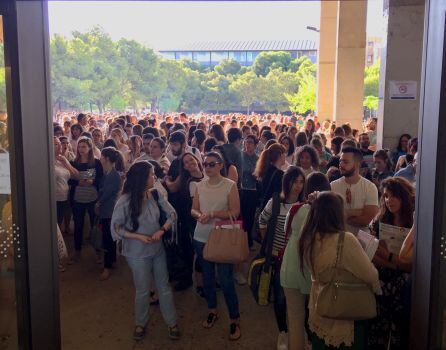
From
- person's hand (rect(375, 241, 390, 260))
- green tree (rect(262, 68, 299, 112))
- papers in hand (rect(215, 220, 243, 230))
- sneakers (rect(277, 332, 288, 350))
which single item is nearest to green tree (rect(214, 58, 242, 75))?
green tree (rect(262, 68, 299, 112))

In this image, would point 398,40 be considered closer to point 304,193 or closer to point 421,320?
point 304,193

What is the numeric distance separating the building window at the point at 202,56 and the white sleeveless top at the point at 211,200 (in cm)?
11450

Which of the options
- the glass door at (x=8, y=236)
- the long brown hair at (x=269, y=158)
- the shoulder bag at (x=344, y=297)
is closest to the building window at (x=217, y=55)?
the long brown hair at (x=269, y=158)

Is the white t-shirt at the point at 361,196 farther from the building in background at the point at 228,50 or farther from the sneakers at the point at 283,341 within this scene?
the building in background at the point at 228,50

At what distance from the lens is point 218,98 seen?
282ft

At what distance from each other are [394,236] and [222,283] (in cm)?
182

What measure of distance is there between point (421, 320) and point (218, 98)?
276ft

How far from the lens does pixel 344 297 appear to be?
142 inches

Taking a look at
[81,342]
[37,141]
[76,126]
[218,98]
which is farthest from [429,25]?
[218,98]

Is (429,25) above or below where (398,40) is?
below

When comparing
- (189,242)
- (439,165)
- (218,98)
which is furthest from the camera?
(218,98)

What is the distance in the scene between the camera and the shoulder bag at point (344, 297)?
11.8ft

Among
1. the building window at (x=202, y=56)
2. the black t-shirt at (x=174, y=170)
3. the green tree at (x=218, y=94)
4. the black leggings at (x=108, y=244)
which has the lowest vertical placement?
the black leggings at (x=108, y=244)

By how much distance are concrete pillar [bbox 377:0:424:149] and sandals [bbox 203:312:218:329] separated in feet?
22.1
